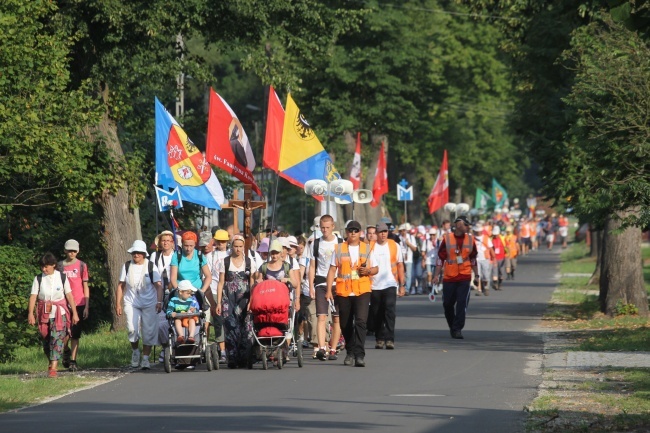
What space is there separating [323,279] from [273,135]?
367 centimetres

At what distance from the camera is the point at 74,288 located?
1869 centimetres

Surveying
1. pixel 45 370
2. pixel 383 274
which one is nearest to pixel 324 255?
pixel 383 274

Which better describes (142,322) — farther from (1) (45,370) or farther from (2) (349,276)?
(2) (349,276)

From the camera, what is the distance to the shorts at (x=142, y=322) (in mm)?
18406

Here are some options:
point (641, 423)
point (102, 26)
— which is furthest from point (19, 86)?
point (641, 423)

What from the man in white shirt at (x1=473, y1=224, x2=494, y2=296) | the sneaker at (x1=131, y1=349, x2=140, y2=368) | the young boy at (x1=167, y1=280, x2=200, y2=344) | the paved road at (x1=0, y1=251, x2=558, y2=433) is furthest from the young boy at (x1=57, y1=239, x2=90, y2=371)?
the man in white shirt at (x1=473, y1=224, x2=494, y2=296)

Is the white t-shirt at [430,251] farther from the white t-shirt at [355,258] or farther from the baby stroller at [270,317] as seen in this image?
the baby stroller at [270,317]

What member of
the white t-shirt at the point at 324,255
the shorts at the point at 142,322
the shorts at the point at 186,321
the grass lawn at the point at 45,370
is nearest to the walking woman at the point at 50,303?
the grass lawn at the point at 45,370

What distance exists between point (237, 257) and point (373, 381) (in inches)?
130

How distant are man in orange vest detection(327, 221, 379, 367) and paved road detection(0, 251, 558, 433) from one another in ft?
2.05

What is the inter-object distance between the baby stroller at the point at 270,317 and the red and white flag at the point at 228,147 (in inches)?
155

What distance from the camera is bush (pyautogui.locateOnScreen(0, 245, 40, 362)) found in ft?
77.7

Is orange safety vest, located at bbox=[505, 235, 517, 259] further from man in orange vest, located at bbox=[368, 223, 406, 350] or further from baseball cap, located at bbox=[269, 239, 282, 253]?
baseball cap, located at bbox=[269, 239, 282, 253]

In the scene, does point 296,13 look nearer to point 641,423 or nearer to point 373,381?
point 373,381
